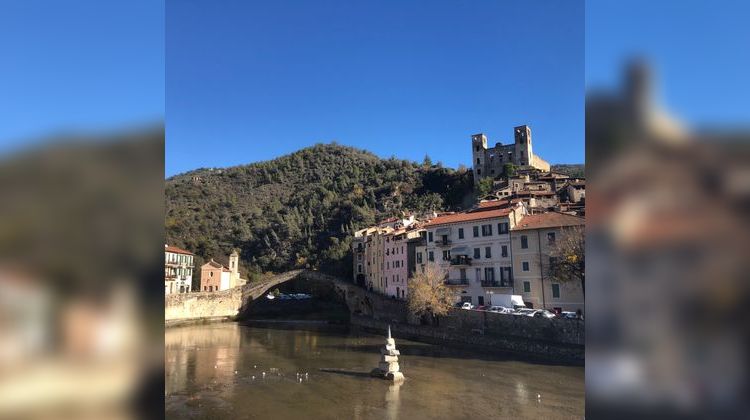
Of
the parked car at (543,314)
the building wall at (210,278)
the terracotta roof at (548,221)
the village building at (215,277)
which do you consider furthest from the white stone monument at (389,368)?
the building wall at (210,278)

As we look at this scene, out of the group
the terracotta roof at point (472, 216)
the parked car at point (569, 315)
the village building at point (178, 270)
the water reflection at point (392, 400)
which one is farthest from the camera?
the village building at point (178, 270)

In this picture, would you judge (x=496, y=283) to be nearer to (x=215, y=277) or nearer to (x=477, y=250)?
(x=477, y=250)

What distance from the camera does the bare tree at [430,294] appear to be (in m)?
23.7

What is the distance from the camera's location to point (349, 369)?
1684 centimetres

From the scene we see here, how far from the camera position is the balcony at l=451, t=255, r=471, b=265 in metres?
24.9

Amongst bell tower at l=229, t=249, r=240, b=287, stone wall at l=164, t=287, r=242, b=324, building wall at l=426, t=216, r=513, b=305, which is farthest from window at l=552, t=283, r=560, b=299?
bell tower at l=229, t=249, r=240, b=287

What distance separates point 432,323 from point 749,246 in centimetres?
2428

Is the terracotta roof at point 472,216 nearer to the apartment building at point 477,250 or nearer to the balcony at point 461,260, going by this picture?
the apartment building at point 477,250

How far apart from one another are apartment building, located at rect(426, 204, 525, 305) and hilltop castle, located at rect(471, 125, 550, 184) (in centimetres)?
2275

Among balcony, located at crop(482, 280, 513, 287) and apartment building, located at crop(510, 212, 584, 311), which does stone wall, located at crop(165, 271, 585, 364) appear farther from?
apartment building, located at crop(510, 212, 584, 311)

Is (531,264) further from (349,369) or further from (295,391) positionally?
(295,391)

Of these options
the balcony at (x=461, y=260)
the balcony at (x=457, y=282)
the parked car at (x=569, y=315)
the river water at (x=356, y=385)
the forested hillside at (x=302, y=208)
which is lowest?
the river water at (x=356, y=385)

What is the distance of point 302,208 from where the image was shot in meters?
62.3

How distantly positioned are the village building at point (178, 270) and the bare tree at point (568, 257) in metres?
24.0
